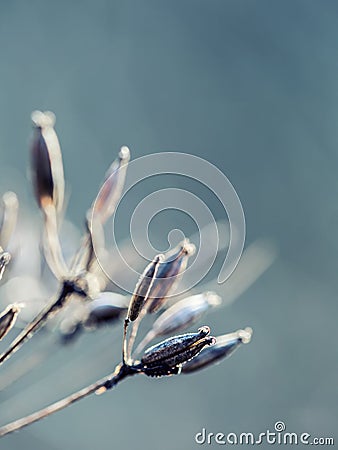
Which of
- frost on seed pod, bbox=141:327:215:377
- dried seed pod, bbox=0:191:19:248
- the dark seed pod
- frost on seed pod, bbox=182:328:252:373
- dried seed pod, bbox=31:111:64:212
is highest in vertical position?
dried seed pod, bbox=31:111:64:212

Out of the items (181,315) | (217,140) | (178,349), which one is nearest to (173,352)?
(178,349)

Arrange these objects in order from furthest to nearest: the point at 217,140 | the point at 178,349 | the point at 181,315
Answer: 1. the point at 217,140
2. the point at 181,315
3. the point at 178,349

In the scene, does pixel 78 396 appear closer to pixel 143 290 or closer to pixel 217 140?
pixel 143 290

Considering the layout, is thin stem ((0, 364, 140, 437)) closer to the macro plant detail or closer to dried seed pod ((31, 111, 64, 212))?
the macro plant detail

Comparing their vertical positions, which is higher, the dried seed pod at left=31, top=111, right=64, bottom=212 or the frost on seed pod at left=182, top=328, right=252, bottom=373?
the dried seed pod at left=31, top=111, right=64, bottom=212

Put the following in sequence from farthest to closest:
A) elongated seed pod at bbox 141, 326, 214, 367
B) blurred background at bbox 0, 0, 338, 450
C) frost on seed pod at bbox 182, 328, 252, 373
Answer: blurred background at bbox 0, 0, 338, 450 < frost on seed pod at bbox 182, 328, 252, 373 < elongated seed pod at bbox 141, 326, 214, 367

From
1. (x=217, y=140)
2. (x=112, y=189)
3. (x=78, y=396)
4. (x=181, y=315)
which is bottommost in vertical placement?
(x=78, y=396)

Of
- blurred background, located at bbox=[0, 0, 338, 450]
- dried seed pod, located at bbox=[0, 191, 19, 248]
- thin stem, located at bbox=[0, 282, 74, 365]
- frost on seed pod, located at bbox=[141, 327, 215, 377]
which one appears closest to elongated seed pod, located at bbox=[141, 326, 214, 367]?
frost on seed pod, located at bbox=[141, 327, 215, 377]
